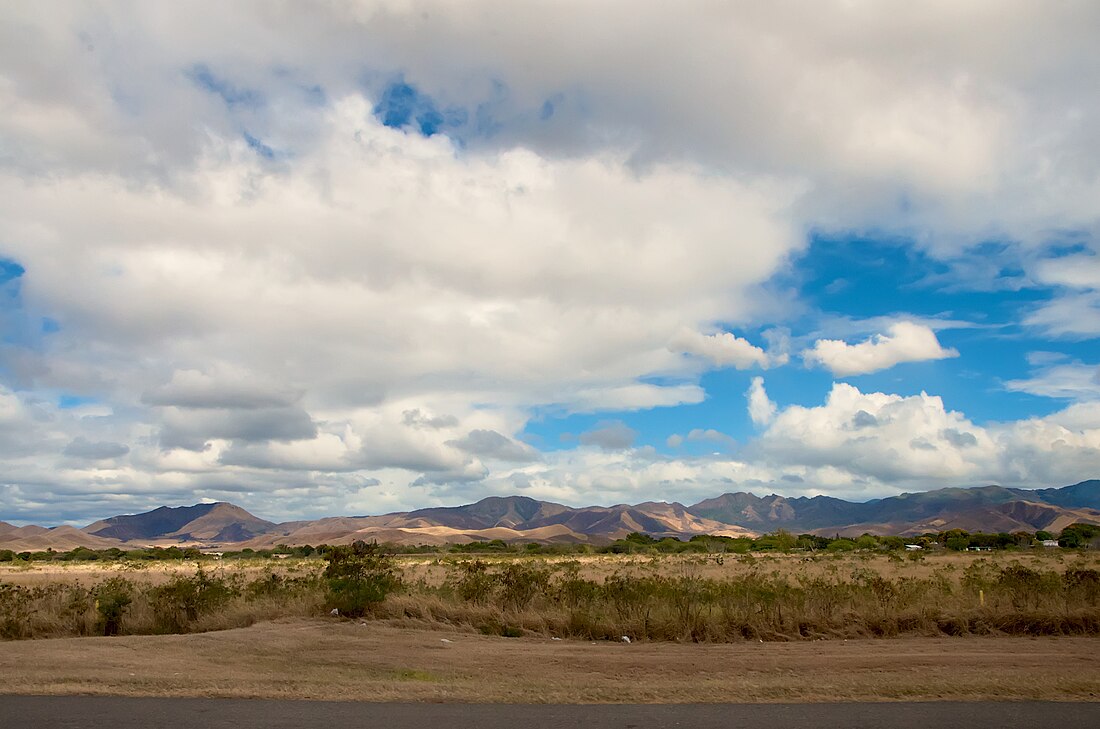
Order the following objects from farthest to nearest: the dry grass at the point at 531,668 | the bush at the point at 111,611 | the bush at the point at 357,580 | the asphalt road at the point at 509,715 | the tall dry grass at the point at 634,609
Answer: the bush at the point at 357,580 < the bush at the point at 111,611 < the tall dry grass at the point at 634,609 < the dry grass at the point at 531,668 < the asphalt road at the point at 509,715

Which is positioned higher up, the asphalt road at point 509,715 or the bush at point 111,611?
the bush at point 111,611

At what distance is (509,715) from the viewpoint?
10555 millimetres

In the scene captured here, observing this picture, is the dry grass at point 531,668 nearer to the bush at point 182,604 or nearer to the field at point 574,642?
the field at point 574,642

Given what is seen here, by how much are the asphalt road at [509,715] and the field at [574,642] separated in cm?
62

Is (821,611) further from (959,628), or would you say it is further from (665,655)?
(665,655)

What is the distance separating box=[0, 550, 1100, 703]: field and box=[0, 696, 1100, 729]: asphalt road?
2.04 feet

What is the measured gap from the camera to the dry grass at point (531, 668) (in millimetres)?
11891

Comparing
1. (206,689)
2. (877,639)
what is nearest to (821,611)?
(877,639)

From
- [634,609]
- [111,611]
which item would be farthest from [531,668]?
[111,611]

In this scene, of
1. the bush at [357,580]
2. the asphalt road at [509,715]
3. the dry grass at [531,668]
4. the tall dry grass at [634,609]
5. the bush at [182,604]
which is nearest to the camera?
the asphalt road at [509,715]

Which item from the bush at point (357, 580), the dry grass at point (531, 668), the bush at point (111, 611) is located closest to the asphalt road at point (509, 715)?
the dry grass at point (531, 668)

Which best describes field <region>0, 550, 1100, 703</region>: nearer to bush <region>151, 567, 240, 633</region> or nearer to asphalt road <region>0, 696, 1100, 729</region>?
bush <region>151, 567, 240, 633</region>

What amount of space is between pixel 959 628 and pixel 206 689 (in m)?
16.1

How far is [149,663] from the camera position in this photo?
14.3m
